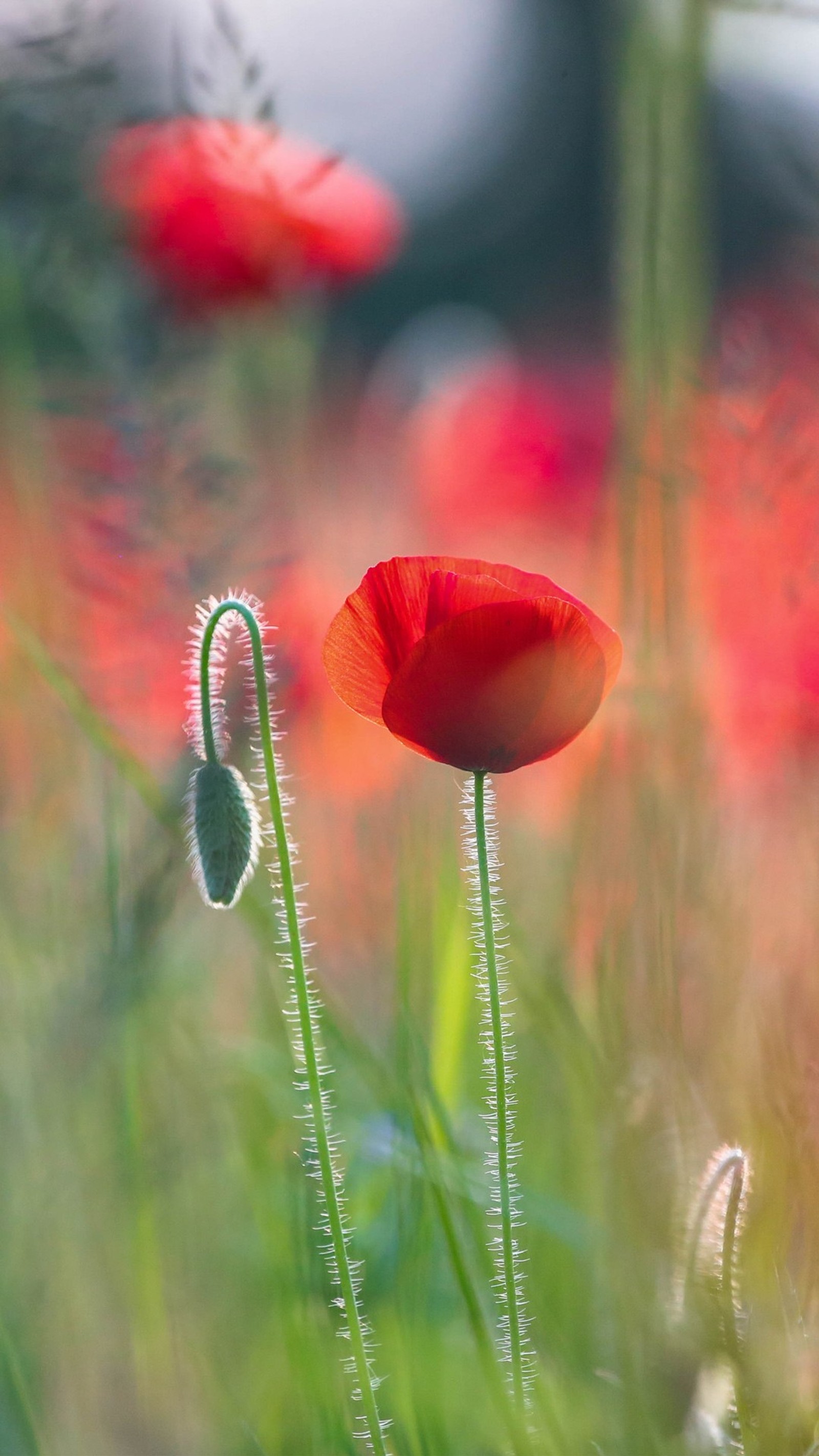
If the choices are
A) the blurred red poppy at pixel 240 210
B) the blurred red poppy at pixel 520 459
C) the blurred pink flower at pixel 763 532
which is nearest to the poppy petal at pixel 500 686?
the blurred pink flower at pixel 763 532

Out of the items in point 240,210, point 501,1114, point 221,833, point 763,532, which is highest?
point 240,210

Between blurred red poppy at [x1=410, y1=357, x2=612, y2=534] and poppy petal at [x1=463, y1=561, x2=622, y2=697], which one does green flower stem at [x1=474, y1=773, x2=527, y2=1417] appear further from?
blurred red poppy at [x1=410, y1=357, x2=612, y2=534]

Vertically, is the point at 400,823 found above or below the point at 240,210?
below

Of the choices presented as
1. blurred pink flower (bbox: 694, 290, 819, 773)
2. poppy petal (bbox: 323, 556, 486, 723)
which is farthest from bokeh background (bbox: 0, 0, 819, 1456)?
poppy petal (bbox: 323, 556, 486, 723)

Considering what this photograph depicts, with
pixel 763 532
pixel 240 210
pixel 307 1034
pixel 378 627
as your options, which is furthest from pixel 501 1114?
pixel 240 210

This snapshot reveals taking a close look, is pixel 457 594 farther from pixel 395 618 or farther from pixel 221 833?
pixel 221 833

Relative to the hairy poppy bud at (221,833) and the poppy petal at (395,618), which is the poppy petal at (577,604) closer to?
the poppy petal at (395,618)

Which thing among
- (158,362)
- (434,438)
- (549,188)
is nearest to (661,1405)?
(158,362)

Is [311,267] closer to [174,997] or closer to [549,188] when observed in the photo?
[174,997]
